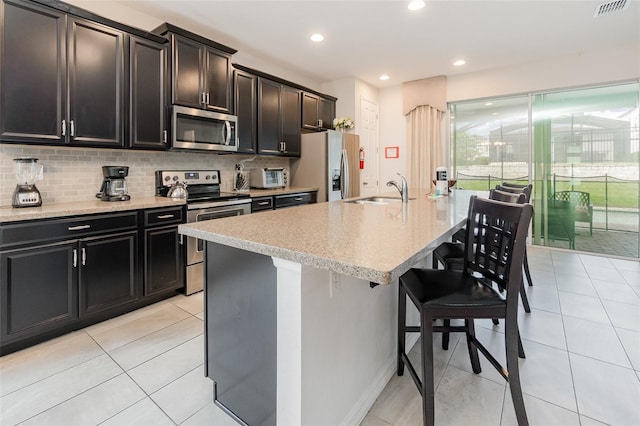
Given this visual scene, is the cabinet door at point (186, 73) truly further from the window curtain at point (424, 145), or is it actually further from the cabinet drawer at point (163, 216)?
the window curtain at point (424, 145)

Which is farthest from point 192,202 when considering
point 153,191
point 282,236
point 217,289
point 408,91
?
point 408,91

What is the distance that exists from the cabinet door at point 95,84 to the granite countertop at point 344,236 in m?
1.74

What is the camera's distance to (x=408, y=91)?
5.48 m

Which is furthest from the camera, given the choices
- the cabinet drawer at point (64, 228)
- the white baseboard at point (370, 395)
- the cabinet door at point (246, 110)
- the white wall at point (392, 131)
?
the white wall at point (392, 131)

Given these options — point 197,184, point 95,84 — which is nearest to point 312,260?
point 95,84

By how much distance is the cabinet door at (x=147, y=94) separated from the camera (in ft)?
9.05

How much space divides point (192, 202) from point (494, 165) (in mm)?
4590

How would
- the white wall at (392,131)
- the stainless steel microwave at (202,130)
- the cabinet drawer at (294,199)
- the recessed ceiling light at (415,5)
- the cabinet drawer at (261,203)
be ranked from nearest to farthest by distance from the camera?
1. the recessed ceiling light at (415,5)
2. the stainless steel microwave at (202,130)
3. the cabinet drawer at (261,203)
4. the cabinet drawer at (294,199)
5. the white wall at (392,131)

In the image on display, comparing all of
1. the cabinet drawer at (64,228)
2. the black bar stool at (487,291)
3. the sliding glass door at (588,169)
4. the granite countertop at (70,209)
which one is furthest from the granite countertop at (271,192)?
the sliding glass door at (588,169)

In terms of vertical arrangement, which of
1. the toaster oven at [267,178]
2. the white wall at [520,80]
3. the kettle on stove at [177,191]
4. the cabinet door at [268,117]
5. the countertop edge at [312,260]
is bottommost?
the countertop edge at [312,260]

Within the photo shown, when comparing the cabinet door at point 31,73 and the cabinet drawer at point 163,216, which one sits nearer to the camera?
the cabinet door at point 31,73

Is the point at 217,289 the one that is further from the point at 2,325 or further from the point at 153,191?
the point at 153,191

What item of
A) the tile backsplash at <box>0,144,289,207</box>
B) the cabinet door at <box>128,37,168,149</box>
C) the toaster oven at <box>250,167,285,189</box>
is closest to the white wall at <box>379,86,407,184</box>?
the toaster oven at <box>250,167,285,189</box>

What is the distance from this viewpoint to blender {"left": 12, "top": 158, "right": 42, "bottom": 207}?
2.32 meters
